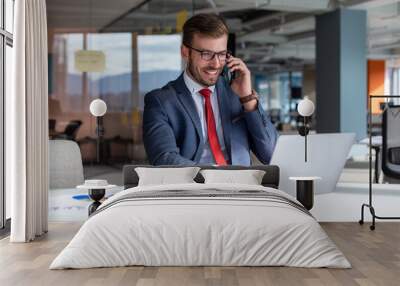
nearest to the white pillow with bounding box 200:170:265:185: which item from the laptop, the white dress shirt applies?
the white dress shirt

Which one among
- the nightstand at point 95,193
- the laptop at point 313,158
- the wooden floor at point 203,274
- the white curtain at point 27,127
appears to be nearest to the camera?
the wooden floor at point 203,274

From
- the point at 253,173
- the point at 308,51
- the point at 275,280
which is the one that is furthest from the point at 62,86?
the point at 308,51

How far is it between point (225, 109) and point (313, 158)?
1.03m

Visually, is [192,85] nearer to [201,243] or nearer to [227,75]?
[227,75]

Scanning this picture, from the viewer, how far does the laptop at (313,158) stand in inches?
248

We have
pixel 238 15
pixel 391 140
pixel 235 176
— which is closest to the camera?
pixel 235 176

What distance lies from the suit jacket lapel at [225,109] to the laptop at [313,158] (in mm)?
513

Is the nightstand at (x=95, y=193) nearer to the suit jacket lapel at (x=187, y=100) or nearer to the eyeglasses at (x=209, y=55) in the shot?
the suit jacket lapel at (x=187, y=100)

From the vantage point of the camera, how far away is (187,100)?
20.8ft

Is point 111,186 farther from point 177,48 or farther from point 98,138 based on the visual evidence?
point 177,48

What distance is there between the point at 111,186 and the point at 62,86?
1.21 m

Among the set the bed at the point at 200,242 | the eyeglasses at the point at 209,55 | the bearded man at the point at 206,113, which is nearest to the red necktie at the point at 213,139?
the bearded man at the point at 206,113

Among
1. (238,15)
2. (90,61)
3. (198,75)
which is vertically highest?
(238,15)

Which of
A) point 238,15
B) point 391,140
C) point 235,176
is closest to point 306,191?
point 235,176
